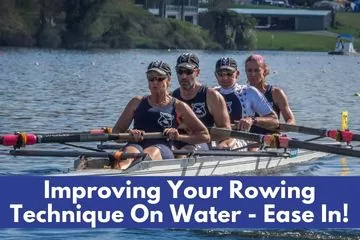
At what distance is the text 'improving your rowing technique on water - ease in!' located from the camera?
33.7ft

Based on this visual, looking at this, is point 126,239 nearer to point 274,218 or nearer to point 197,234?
point 197,234

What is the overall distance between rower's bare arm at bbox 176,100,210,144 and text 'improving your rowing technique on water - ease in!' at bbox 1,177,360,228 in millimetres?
4653

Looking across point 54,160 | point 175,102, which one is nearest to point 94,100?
point 54,160

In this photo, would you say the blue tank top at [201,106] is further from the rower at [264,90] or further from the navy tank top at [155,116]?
the rower at [264,90]

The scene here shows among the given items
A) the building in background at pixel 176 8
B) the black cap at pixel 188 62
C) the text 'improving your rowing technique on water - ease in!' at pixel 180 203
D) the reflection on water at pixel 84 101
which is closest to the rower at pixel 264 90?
the reflection on water at pixel 84 101

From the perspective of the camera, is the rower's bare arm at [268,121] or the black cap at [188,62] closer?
the black cap at [188,62]

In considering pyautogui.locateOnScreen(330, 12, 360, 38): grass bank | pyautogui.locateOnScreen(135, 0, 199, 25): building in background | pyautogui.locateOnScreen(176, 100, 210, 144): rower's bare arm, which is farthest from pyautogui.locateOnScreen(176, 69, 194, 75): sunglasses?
pyautogui.locateOnScreen(330, 12, 360, 38): grass bank

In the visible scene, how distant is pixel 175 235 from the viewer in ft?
42.0

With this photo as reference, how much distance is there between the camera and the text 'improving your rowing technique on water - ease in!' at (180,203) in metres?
10.3

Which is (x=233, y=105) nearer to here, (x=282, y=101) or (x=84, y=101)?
(x=282, y=101)

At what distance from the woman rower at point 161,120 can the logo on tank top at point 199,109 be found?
102 cm

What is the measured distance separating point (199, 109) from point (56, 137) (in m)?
2.57

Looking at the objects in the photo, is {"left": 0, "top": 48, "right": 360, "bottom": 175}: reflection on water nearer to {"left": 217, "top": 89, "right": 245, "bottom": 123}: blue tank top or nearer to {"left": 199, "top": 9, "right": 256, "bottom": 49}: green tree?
{"left": 217, "top": 89, "right": 245, "bottom": 123}: blue tank top

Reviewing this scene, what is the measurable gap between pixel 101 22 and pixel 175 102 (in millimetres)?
108607
